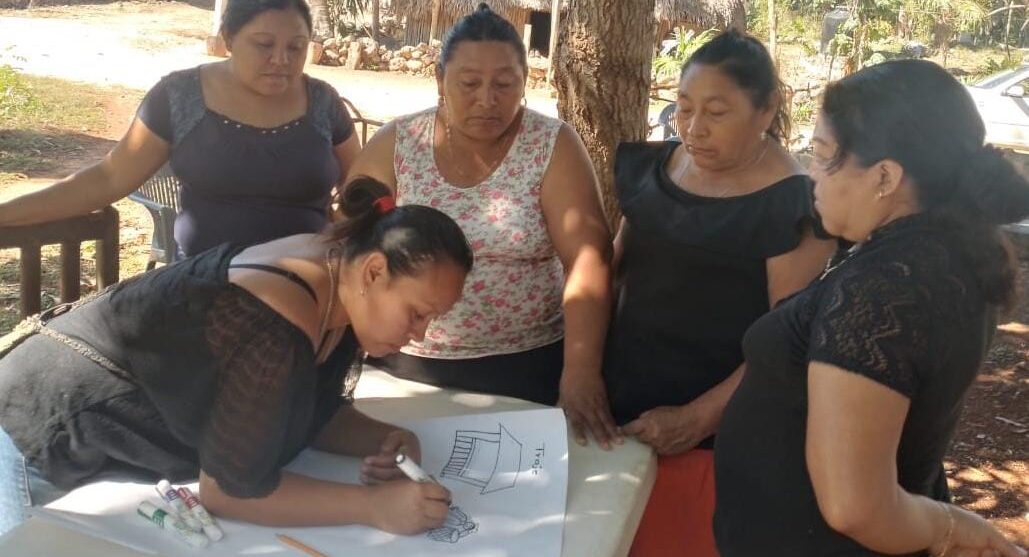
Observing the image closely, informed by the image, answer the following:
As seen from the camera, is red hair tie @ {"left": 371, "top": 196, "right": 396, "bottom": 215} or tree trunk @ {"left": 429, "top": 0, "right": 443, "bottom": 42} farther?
tree trunk @ {"left": 429, "top": 0, "right": 443, "bottom": 42}

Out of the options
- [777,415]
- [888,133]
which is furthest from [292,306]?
[888,133]

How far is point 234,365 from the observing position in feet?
4.93

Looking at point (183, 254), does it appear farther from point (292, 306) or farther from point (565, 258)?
point (292, 306)

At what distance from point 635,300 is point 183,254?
1.34 meters

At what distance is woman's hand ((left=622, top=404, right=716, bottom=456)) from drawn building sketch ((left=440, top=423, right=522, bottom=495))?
0.30m

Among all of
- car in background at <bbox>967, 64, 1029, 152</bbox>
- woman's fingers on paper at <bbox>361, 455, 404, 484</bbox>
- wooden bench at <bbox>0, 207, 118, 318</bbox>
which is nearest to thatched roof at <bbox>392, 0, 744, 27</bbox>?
car in background at <bbox>967, 64, 1029, 152</bbox>

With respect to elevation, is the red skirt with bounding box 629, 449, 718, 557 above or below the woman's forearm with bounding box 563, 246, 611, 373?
below

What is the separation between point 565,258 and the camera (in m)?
2.30

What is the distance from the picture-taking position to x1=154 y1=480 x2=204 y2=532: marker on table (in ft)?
5.10

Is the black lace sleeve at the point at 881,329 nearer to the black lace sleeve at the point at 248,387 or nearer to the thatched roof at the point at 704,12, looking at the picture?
the black lace sleeve at the point at 248,387

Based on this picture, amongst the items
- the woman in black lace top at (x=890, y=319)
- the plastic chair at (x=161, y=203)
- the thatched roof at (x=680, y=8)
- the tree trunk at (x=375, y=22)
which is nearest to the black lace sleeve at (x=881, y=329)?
the woman in black lace top at (x=890, y=319)

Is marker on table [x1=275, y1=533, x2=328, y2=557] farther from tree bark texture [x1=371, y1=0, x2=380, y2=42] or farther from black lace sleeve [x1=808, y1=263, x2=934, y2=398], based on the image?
tree bark texture [x1=371, y1=0, x2=380, y2=42]

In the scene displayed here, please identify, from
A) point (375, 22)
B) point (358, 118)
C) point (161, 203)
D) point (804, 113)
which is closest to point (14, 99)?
point (161, 203)

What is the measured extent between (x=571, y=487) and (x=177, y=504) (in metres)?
0.66
